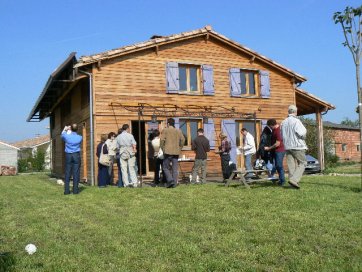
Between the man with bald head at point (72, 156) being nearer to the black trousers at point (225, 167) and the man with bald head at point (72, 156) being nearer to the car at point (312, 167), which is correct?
the black trousers at point (225, 167)

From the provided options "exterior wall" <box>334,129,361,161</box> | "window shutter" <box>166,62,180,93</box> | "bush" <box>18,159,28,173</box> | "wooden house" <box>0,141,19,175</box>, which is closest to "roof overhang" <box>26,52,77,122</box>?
"window shutter" <box>166,62,180,93</box>

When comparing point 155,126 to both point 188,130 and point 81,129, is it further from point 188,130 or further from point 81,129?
point 81,129

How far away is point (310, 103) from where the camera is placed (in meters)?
20.6

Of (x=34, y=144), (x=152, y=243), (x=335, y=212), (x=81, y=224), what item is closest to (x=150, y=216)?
(x=81, y=224)

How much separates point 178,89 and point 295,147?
789 centimetres

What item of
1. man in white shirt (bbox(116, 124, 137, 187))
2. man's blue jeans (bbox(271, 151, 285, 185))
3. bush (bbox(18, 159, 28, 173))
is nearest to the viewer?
man's blue jeans (bbox(271, 151, 285, 185))

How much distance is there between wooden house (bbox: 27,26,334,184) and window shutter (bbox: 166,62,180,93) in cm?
4

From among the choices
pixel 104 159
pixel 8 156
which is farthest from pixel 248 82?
pixel 8 156

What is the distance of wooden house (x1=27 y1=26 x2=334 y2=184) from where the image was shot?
50.2 feet

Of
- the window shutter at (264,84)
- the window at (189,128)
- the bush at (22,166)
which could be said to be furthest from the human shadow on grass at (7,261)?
the bush at (22,166)

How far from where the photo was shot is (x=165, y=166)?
1177 cm

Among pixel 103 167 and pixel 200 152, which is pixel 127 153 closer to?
pixel 103 167

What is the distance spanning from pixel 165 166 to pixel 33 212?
4.70 m

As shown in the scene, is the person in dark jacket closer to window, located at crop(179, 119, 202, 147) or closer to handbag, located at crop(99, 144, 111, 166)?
handbag, located at crop(99, 144, 111, 166)
